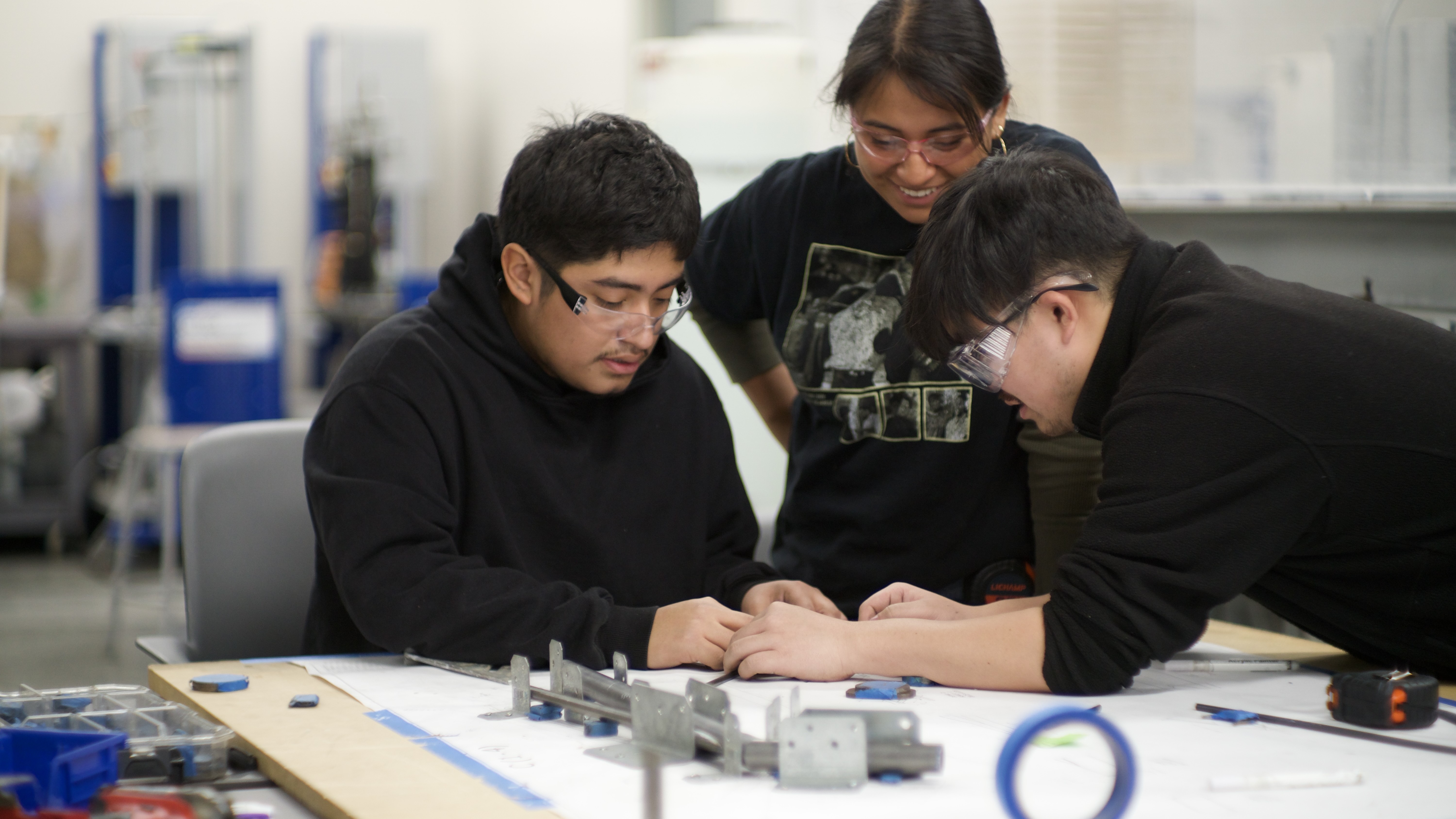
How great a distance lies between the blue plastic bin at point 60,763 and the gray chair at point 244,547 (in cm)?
79

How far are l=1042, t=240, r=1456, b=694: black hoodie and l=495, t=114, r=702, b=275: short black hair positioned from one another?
1.69 ft

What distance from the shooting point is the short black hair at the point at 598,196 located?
143 cm

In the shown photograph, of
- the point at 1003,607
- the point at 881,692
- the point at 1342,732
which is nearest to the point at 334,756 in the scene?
Answer: the point at 881,692

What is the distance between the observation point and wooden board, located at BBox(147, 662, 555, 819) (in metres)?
0.88

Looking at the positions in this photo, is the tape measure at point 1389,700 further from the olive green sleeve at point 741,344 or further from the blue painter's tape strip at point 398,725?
the olive green sleeve at point 741,344

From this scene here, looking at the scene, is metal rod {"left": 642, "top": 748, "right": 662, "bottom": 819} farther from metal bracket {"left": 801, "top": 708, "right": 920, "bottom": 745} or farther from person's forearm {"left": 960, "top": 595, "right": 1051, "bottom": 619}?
person's forearm {"left": 960, "top": 595, "right": 1051, "bottom": 619}

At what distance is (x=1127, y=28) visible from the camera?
2.58 meters

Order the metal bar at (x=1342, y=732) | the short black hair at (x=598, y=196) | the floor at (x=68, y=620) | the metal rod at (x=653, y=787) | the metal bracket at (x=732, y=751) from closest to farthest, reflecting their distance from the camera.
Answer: the metal rod at (x=653, y=787)
the metal bracket at (x=732, y=751)
the metal bar at (x=1342, y=732)
the short black hair at (x=598, y=196)
the floor at (x=68, y=620)

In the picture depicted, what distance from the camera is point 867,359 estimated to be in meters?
1.65

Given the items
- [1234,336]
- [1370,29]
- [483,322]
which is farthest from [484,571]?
[1370,29]

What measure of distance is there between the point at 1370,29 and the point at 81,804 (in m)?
2.15

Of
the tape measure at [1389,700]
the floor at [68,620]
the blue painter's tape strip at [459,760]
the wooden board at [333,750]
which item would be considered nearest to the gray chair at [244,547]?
the wooden board at [333,750]

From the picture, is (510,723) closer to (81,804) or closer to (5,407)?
(81,804)

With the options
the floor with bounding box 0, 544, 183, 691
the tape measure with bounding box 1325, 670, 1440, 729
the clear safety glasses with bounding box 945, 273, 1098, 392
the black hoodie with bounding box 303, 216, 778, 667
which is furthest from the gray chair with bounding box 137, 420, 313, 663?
the floor with bounding box 0, 544, 183, 691
